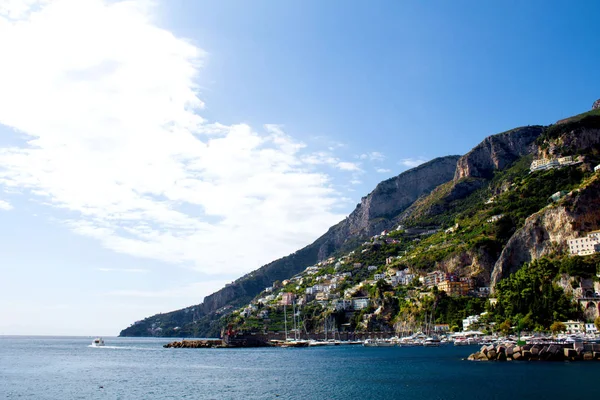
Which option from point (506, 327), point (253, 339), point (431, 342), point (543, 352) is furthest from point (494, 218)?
point (543, 352)

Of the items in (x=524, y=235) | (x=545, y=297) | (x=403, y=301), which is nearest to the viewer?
(x=545, y=297)

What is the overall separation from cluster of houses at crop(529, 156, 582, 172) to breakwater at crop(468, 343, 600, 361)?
320 ft

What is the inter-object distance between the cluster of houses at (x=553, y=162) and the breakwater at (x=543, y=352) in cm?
9751

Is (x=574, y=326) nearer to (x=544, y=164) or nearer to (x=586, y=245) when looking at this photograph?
(x=586, y=245)

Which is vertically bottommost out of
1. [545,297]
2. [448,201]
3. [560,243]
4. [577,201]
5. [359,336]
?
[359,336]

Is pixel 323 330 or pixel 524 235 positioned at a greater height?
pixel 524 235

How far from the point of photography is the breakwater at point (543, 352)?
2211 inches

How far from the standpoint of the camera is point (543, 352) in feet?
191

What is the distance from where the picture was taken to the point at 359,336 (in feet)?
429

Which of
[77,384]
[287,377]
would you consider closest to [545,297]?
[287,377]

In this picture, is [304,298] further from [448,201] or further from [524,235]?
[524,235]

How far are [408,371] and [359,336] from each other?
7576 cm

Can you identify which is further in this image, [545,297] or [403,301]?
[403,301]

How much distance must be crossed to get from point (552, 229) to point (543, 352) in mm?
53227
